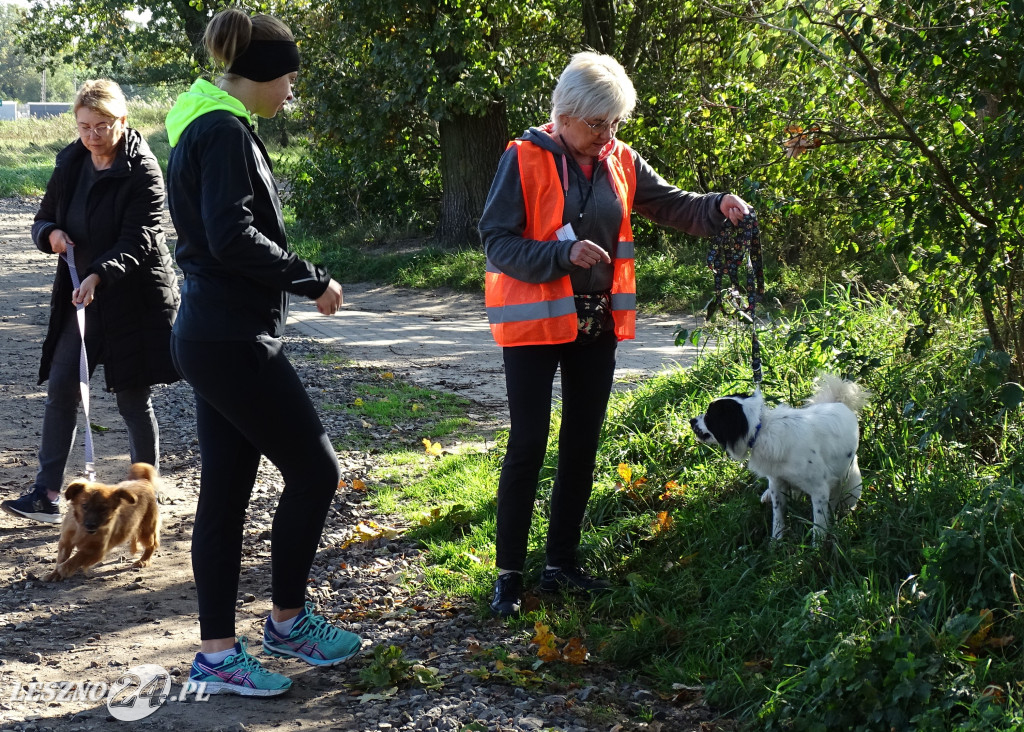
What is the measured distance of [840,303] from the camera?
262 inches

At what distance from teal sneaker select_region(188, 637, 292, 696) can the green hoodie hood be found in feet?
5.85

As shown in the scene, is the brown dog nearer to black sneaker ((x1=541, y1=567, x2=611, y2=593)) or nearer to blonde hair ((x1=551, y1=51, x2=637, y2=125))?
black sneaker ((x1=541, y1=567, x2=611, y2=593))

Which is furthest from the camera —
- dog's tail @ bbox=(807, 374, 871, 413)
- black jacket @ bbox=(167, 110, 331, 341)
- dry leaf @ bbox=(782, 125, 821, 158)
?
dry leaf @ bbox=(782, 125, 821, 158)

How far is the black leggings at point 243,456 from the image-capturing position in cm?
323

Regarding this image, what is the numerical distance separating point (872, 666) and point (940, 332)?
2.97 m

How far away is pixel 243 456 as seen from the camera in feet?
11.3

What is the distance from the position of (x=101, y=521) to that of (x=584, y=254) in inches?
101

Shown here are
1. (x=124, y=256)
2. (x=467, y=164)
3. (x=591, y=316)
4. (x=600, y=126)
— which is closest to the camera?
(x=600, y=126)

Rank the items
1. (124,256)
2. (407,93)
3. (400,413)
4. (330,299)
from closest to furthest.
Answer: (330,299)
(124,256)
(400,413)
(407,93)

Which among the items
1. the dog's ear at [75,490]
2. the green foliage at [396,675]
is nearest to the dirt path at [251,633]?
the green foliage at [396,675]

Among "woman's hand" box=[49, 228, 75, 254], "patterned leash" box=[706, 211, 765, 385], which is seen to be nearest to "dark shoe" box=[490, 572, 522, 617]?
"patterned leash" box=[706, 211, 765, 385]

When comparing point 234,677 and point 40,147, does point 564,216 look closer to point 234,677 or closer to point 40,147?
point 234,677

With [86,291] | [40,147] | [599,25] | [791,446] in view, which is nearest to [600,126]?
[791,446]

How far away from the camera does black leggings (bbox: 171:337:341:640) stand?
10.6 feet
